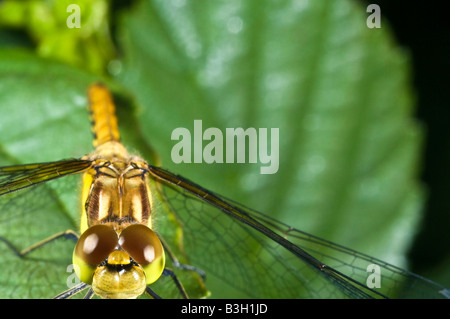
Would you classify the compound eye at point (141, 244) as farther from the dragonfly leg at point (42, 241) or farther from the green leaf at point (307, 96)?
the green leaf at point (307, 96)

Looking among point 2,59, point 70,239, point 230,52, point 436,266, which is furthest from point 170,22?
point 436,266

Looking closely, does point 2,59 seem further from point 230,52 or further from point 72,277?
point 230,52

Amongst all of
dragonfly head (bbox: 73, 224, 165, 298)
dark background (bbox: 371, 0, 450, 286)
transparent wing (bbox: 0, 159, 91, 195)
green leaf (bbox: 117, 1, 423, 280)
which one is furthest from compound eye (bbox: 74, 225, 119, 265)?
dark background (bbox: 371, 0, 450, 286)

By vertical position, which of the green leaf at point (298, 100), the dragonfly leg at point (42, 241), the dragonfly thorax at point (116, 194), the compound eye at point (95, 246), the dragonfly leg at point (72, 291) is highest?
the green leaf at point (298, 100)

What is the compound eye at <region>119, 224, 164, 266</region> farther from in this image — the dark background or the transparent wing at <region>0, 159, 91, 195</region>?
the dark background

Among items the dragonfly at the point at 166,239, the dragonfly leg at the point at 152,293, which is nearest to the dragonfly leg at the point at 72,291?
the dragonfly at the point at 166,239
